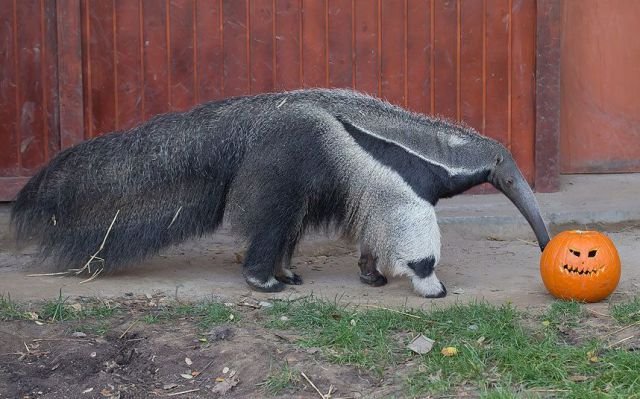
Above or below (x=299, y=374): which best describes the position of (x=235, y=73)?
above

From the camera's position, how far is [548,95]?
980cm

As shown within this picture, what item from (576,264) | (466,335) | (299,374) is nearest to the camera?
(299,374)

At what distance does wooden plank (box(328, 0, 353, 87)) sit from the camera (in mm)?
9539

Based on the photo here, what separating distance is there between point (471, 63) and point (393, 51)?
71 centimetres

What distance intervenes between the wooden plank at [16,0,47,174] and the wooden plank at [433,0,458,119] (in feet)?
11.1

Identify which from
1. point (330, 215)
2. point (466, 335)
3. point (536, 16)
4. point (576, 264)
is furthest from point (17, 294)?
point (536, 16)

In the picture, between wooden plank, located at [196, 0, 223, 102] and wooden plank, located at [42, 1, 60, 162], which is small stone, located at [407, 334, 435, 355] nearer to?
wooden plank, located at [196, 0, 223, 102]

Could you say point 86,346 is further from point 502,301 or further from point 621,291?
point 621,291

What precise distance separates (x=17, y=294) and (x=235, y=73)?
124 inches

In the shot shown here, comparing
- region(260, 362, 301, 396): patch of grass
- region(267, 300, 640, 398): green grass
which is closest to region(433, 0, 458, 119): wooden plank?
region(267, 300, 640, 398): green grass

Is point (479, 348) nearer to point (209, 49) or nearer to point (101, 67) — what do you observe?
point (209, 49)

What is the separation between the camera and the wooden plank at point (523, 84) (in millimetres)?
9781

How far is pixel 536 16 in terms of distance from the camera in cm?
973

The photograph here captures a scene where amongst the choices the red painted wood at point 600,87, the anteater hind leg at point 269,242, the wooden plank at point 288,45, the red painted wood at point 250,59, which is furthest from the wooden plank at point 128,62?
the red painted wood at point 600,87
